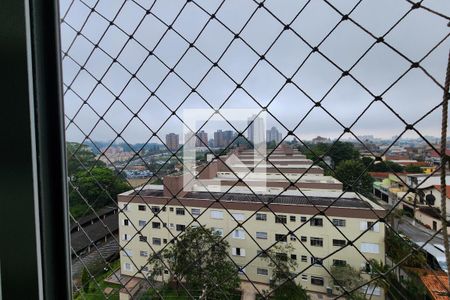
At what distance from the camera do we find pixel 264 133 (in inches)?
25.7

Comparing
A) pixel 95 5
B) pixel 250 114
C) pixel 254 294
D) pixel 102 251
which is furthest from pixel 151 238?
pixel 95 5

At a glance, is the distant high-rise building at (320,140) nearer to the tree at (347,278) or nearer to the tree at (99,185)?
the tree at (347,278)

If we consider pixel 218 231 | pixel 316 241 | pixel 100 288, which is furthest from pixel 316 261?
pixel 100 288

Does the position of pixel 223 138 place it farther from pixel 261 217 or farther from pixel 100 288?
pixel 100 288

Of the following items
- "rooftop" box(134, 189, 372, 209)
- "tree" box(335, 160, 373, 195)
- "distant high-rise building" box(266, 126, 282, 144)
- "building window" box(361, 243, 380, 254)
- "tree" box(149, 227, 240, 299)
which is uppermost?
"distant high-rise building" box(266, 126, 282, 144)

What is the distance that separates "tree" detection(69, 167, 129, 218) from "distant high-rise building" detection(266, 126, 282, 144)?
1.52 feet

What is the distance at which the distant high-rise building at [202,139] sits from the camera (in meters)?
0.71

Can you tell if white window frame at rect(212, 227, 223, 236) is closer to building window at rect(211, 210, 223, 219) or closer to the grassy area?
building window at rect(211, 210, 223, 219)

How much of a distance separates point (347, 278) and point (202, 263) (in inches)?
14.0

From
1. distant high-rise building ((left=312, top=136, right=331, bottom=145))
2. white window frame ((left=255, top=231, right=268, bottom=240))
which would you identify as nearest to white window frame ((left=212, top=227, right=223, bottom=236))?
white window frame ((left=255, top=231, right=268, bottom=240))

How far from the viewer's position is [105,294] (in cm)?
79

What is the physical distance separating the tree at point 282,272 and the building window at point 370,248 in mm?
150

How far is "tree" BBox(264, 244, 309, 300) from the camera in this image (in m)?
0.62

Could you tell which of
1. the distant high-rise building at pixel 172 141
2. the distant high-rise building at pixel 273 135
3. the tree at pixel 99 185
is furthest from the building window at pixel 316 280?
the tree at pixel 99 185
